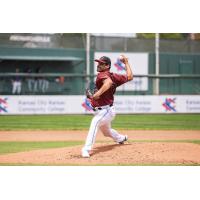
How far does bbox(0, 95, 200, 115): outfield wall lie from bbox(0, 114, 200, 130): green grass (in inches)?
6.3

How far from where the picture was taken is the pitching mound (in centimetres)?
772

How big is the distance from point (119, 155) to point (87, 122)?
8.53 feet

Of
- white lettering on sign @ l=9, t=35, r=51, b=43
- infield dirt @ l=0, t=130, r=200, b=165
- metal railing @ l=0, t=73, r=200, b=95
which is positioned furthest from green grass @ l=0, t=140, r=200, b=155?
white lettering on sign @ l=9, t=35, r=51, b=43

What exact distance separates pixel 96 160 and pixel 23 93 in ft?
13.8

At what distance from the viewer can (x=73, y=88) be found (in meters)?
13.1

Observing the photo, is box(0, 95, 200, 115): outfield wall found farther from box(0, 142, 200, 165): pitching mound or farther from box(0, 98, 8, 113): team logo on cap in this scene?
box(0, 142, 200, 165): pitching mound

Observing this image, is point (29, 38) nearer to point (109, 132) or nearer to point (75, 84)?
point (109, 132)

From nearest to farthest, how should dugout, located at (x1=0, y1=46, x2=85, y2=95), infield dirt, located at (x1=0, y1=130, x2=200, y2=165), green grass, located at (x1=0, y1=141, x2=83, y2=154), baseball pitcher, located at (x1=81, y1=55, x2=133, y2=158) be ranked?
infield dirt, located at (x1=0, y1=130, x2=200, y2=165)
baseball pitcher, located at (x1=81, y1=55, x2=133, y2=158)
green grass, located at (x1=0, y1=141, x2=83, y2=154)
dugout, located at (x1=0, y1=46, x2=85, y2=95)

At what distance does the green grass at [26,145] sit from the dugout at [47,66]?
179 cm

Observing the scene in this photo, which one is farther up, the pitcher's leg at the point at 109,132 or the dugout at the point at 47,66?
the dugout at the point at 47,66

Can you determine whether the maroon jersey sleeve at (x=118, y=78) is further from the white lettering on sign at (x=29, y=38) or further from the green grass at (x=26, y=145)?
the white lettering on sign at (x=29, y=38)

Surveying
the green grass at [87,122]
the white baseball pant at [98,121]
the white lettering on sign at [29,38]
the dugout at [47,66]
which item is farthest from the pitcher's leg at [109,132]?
the dugout at [47,66]

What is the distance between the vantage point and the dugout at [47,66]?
1054 cm

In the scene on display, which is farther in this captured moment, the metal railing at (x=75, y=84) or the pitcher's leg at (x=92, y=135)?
the metal railing at (x=75, y=84)
